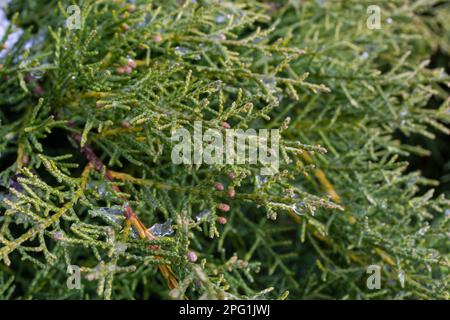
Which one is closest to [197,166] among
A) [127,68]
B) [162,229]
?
[162,229]

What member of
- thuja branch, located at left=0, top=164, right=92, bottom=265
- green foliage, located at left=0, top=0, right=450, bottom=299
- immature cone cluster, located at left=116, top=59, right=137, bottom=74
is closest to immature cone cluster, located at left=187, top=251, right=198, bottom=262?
green foliage, located at left=0, top=0, right=450, bottom=299

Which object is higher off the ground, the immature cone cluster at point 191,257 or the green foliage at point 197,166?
the green foliage at point 197,166

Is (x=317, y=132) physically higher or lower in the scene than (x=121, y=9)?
lower

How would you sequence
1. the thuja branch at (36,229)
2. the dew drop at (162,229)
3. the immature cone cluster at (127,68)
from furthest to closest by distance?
the immature cone cluster at (127,68), the dew drop at (162,229), the thuja branch at (36,229)

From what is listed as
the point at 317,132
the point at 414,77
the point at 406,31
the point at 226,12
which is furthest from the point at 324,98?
the point at 406,31

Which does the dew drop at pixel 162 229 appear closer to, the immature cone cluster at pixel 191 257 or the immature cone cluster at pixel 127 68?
the immature cone cluster at pixel 191 257

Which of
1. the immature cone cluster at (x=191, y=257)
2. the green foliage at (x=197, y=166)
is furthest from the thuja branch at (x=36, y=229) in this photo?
the immature cone cluster at (x=191, y=257)

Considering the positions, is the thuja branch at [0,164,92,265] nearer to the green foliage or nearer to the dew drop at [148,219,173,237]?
the green foliage
